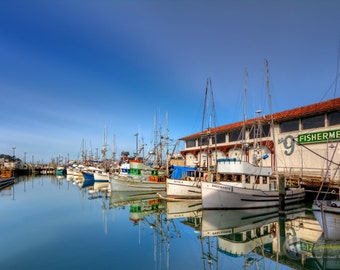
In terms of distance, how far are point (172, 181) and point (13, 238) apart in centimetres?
1789

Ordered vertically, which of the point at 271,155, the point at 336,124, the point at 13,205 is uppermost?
the point at 336,124

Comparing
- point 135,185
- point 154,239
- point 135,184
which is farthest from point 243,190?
point 135,185

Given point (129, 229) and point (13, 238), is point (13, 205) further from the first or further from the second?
point (129, 229)

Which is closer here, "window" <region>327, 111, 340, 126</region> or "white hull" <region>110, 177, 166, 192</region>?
"window" <region>327, 111, 340, 126</region>

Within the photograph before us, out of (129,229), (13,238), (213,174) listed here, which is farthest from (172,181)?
(13,238)

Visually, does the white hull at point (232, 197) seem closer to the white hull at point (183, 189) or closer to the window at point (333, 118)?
the white hull at point (183, 189)

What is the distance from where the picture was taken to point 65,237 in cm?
1562

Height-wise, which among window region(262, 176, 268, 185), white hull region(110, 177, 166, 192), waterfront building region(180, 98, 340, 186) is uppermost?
waterfront building region(180, 98, 340, 186)

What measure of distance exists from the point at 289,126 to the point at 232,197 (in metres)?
15.0

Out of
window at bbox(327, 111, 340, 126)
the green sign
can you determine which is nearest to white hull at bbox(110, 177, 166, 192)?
the green sign

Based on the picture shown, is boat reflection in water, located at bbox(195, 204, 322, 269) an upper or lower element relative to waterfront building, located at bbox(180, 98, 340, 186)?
lower

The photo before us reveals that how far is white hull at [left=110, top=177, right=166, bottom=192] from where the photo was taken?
3876cm

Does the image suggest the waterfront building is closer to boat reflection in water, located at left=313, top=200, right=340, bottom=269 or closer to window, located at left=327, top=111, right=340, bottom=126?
window, located at left=327, top=111, right=340, bottom=126

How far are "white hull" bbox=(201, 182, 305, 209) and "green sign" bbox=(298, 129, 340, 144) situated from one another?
30.9 feet
